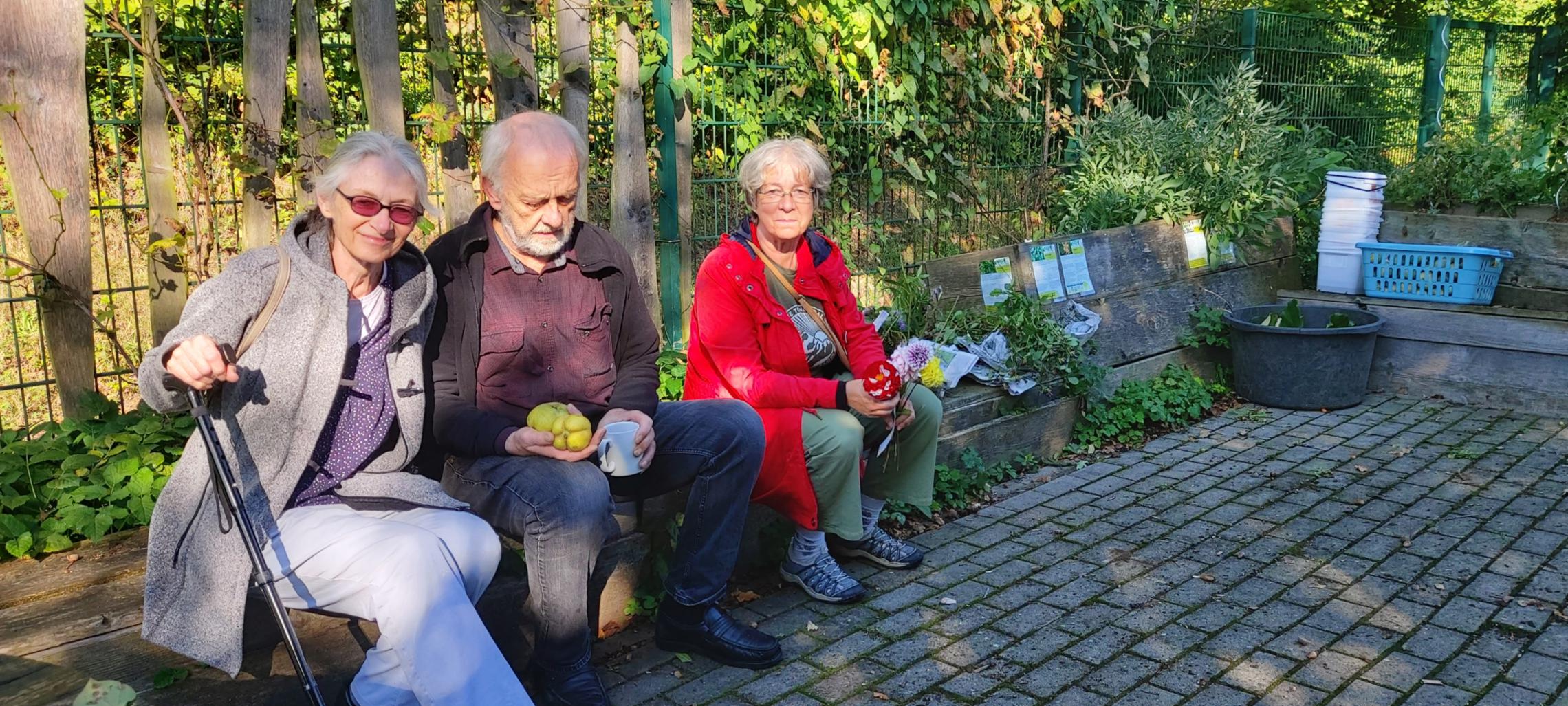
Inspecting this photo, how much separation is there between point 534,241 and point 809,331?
123cm

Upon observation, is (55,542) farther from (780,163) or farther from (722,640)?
(780,163)

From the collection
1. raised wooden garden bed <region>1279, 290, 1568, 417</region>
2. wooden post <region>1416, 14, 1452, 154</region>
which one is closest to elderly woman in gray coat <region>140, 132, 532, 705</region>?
raised wooden garden bed <region>1279, 290, 1568, 417</region>

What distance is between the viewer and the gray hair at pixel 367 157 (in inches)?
115

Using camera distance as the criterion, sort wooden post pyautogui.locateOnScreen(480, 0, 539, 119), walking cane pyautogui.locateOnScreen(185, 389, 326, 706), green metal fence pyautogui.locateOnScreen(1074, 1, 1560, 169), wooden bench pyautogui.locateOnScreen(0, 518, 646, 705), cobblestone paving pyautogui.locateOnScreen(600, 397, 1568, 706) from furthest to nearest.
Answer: green metal fence pyautogui.locateOnScreen(1074, 1, 1560, 169) → wooden post pyautogui.locateOnScreen(480, 0, 539, 119) → cobblestone paving pyautogui.locateOnScreen(600, 397, 1568, 706) → wooden bench pyautogui.locateOnScreen(0, 518, 646, 705) → walking cane pyautogui.locateOnScreen(185, 389, 326, 706)

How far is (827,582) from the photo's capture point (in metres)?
4.08

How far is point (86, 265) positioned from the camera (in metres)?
3.77

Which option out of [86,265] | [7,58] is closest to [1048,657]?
[86,265]

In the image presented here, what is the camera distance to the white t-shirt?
302cm

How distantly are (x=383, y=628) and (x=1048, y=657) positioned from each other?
6.55 feet

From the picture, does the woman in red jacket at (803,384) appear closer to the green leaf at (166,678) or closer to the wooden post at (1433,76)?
the green leaf at (166,678)

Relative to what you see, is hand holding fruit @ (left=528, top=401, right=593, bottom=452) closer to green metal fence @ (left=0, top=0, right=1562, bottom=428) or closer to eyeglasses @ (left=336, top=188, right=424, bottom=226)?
eyeglasses @ (left=336, top=188, right=424, bottom=226)

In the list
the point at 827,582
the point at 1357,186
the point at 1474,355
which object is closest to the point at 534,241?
the point at 827,582

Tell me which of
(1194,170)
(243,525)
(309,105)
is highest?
(309,105)

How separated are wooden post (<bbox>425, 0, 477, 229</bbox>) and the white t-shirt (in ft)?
4.84
